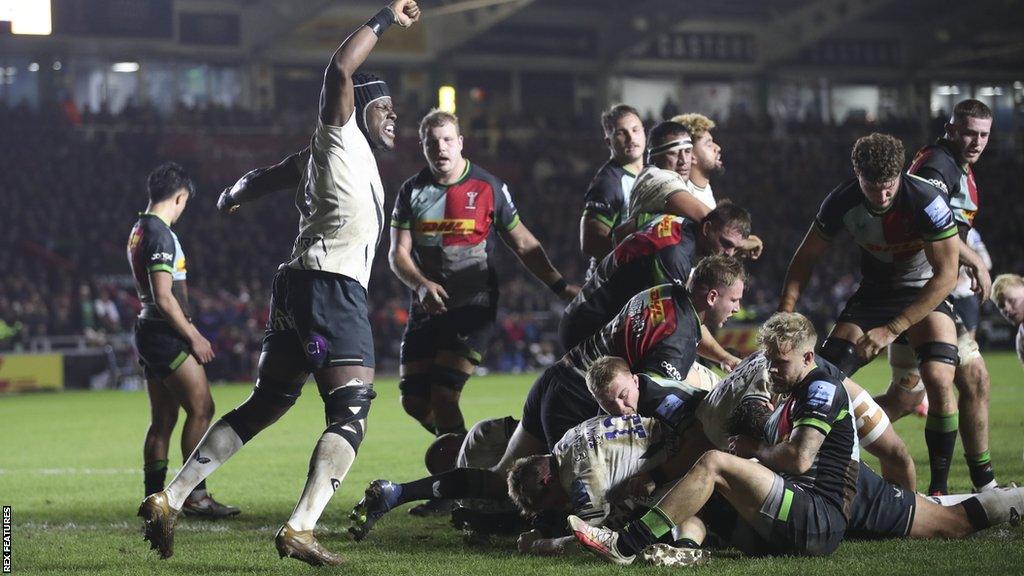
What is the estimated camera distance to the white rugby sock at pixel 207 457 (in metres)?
5.71

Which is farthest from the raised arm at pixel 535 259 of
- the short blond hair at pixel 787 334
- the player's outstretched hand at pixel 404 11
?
the short blond hair at pixel 787 334

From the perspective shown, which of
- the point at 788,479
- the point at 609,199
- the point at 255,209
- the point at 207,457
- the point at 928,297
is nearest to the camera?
the point at 788,479

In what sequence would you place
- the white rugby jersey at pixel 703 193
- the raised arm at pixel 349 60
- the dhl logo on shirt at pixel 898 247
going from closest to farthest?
the raised arm at pixel 349 60 → the dhl logo on shirt at pixel 898 247 → the white rugby jersey at pixel 703 193

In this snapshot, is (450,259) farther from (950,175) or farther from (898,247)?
(950,175)

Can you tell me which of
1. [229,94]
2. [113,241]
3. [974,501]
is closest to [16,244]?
[113,241]

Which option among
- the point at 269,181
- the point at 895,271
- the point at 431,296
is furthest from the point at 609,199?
the point at 269,181

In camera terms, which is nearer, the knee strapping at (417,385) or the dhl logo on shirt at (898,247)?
the dhl logo on shirt at (898,247)

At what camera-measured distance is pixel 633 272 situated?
6.92 meters

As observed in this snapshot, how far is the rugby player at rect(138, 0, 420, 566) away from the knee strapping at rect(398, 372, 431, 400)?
2.20m

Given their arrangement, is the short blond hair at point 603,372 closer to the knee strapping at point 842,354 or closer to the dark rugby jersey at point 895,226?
the knee strapping at point 842,354

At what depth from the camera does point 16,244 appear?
88.8 ft

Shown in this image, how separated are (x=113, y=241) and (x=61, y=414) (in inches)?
496

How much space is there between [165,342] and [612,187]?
313 cm

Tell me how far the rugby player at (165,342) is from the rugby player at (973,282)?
4.42m
